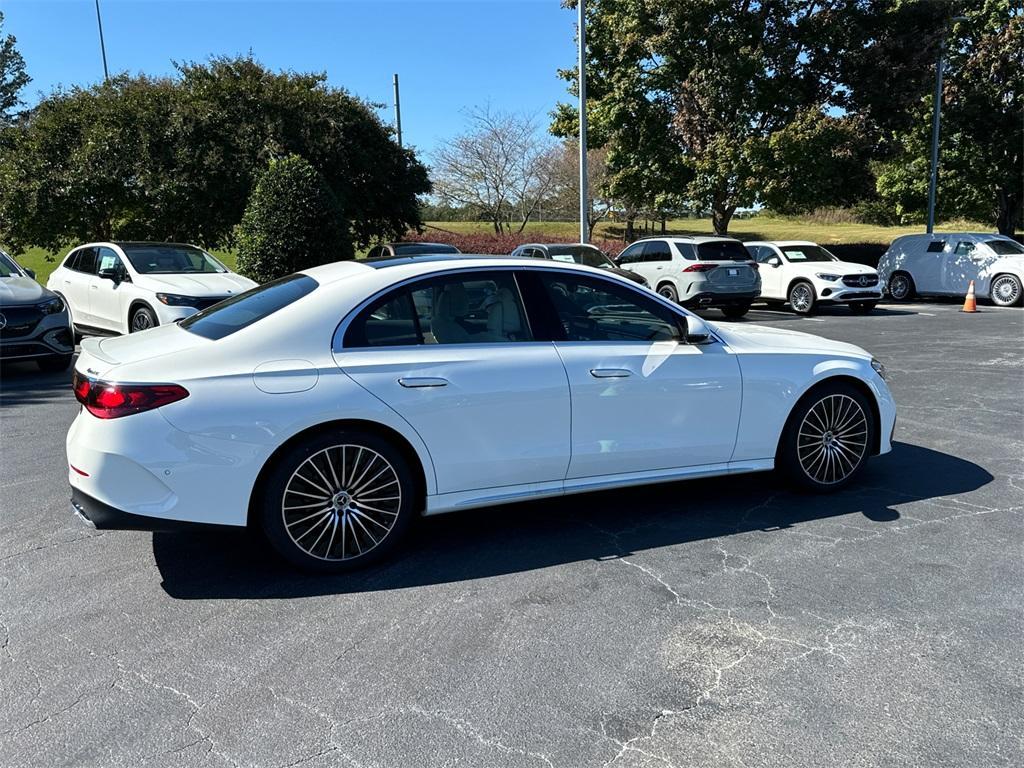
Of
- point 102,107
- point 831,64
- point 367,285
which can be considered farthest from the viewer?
point 831,64

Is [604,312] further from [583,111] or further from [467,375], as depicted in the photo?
[583,111]

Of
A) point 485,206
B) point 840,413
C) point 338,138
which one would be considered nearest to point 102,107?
point 338,138

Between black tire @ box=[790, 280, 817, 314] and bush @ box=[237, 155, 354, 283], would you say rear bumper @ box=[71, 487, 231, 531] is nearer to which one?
bush @ box=[237, 155, 354, 283]

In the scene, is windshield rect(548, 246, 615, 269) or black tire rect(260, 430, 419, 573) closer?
black tire rect(260, 430, 419, 573)

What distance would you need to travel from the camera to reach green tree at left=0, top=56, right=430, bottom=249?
59.0 feet

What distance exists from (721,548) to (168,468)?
2.81 metres

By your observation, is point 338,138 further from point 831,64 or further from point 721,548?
point 721,548

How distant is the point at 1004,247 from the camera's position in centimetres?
1878

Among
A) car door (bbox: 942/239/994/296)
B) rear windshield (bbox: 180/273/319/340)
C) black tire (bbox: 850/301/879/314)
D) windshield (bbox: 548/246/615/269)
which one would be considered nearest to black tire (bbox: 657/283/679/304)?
windshield (bbox: 548/246/615/269)

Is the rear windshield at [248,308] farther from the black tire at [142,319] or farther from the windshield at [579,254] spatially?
the windshield at [579,254]

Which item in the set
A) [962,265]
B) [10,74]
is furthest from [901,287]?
[10,74]

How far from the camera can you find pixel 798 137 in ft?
67.6

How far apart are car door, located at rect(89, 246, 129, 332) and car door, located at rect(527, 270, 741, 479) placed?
863 cm

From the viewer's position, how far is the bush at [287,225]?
15086 mm
